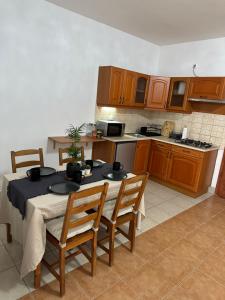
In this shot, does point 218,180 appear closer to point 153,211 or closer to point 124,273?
point 153,211

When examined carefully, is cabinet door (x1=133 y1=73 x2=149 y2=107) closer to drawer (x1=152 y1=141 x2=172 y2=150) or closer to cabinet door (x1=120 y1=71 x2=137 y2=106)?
cabinet door (x1=120 y1=71 x2=137 y2=106)

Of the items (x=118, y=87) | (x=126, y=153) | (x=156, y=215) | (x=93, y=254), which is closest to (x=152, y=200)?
(x=156, y=215)

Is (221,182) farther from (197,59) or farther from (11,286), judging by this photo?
(11,286)

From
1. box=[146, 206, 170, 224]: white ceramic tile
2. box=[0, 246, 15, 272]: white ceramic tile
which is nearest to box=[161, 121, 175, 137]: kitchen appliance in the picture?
box=[146, 206, 170, 224]: white ceramic tile

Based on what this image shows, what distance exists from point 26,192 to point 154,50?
408 centimetres

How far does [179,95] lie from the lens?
4.09m

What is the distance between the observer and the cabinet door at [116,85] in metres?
3.61

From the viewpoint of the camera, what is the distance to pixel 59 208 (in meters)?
1.70

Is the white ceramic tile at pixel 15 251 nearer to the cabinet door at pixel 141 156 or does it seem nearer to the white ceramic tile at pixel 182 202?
the white ceramic tile at pixel 182 202

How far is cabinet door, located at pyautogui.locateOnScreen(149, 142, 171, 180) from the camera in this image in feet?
13.4

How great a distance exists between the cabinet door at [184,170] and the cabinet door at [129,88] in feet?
4.12

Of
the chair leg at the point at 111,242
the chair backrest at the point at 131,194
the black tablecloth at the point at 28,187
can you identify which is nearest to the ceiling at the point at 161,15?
the chair backrest at the point at 131,194

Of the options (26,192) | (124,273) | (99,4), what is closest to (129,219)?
(124,273)

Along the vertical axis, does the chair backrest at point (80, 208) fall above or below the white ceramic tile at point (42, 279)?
above
